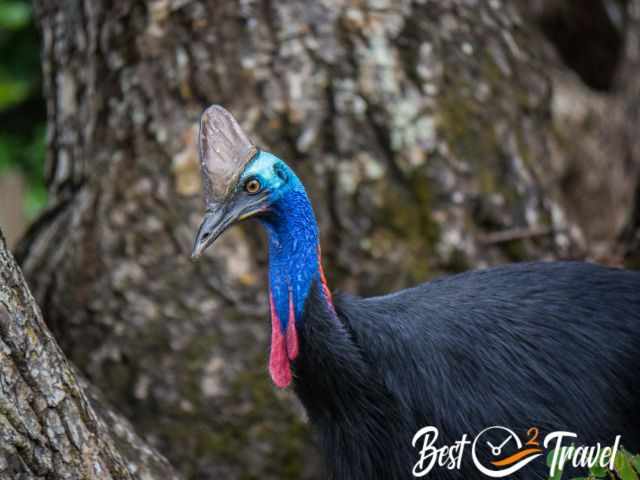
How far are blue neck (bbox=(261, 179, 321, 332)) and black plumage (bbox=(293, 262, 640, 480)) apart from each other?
36 mm

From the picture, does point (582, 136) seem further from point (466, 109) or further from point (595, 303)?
point (595, 303)

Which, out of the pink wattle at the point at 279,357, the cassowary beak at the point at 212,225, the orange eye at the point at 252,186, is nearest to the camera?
the cassowary beak at the point at 212,225

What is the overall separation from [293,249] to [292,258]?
0.02 m

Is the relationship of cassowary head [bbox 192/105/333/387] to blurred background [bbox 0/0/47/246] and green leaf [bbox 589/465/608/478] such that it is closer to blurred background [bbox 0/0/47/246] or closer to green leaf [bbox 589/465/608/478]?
green leaf [bbox 589/465/608/478]

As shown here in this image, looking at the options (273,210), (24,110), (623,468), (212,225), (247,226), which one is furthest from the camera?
(24,110)

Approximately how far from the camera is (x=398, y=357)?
8.93 feet

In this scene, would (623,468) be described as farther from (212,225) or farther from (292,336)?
(212,225)

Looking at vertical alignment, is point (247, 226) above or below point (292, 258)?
below

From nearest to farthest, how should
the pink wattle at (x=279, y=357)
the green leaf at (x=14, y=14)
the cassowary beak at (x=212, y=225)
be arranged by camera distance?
the cassowary beak at (x=212, y=225) < the pink wattle at (x=279, y=357) < the green leaf at (x=14, y=14)

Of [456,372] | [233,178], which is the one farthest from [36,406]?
[456,372]

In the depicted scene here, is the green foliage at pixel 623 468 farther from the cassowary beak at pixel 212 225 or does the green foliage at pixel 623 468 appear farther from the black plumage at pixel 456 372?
the cassowary beak at pixel 212 225

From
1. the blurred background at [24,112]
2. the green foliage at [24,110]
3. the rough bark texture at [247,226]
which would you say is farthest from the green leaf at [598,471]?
the green foliage at [24,110]

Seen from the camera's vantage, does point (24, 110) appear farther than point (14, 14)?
Yes

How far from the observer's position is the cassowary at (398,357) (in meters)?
2.65
